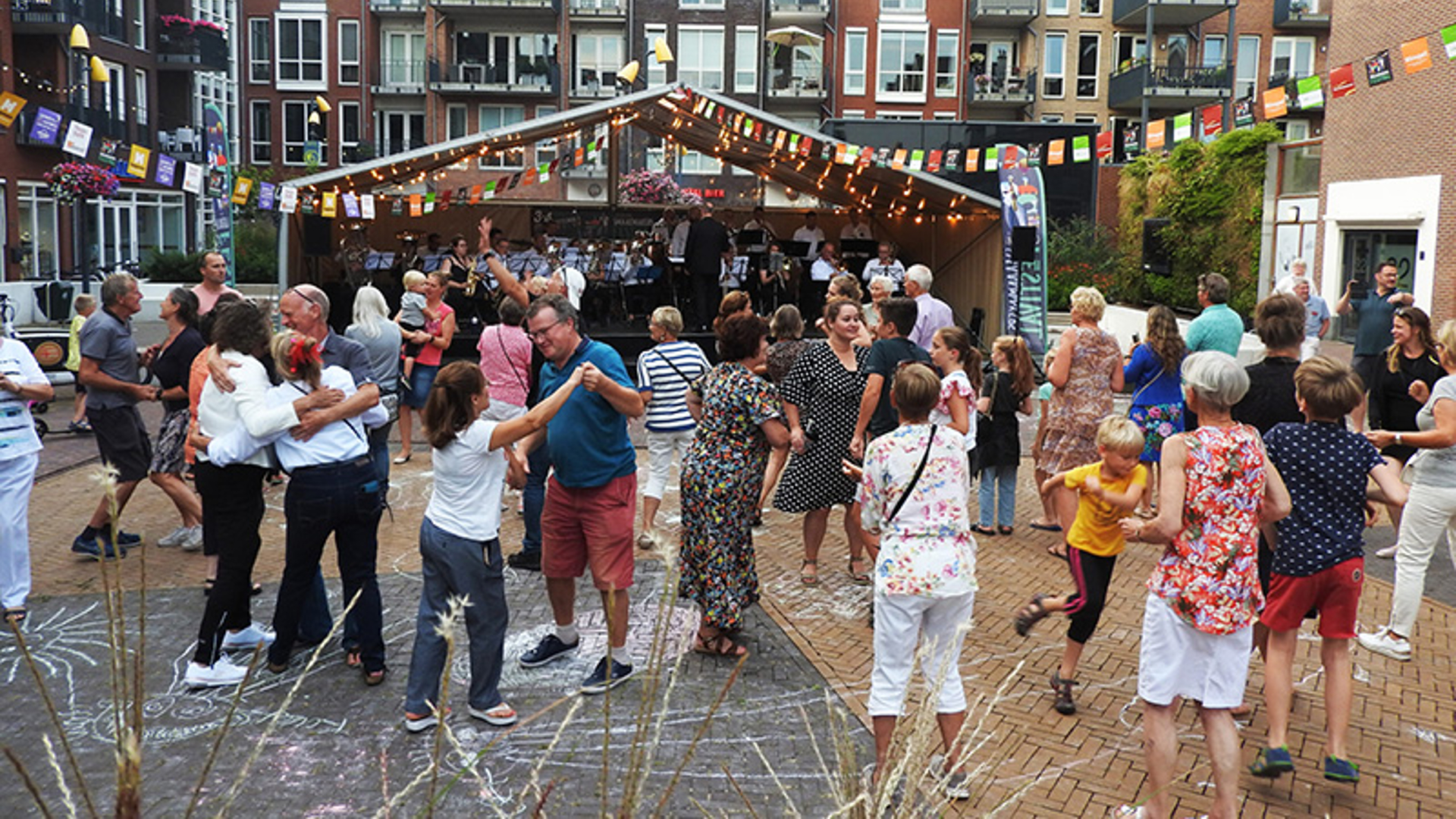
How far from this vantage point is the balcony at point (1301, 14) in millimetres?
38500

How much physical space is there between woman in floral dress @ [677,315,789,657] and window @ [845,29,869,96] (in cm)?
3752

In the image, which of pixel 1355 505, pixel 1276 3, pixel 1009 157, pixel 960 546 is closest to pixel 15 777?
pixel 960 546

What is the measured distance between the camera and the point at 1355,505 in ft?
13.9

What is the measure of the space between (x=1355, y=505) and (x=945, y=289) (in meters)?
15.3

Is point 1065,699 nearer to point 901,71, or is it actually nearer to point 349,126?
point 901,71

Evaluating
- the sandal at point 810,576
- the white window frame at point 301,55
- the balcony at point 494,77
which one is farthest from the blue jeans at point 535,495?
the white window frame at point 301,55

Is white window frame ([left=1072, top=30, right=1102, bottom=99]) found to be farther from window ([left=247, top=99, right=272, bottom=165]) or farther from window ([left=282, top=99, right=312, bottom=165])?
window ([left=247, top=99, right=272, bottom=165])

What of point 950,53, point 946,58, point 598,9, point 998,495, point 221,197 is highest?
point 598,9

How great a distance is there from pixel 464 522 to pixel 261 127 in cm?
4515

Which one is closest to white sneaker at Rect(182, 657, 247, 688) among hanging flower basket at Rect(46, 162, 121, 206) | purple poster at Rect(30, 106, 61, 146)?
purple poster at Rect(30, 106, 61, 146)

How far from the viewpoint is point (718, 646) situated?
5.59 metres

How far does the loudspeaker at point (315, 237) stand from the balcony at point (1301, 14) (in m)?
33.9

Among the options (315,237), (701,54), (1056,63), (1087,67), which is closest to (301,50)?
(701,54)

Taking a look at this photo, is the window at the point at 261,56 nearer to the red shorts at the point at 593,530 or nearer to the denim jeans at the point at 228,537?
the denim jeans at the point at 228,537
